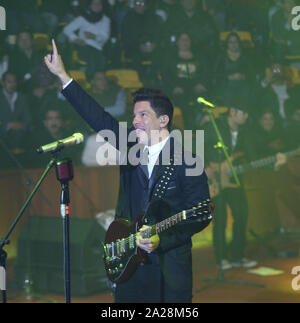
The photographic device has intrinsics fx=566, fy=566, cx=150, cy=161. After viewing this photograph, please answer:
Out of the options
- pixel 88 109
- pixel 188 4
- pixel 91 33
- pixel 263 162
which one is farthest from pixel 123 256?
pixel 188 4

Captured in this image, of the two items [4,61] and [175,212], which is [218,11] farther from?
[175,212]

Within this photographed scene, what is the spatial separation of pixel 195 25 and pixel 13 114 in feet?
11.7

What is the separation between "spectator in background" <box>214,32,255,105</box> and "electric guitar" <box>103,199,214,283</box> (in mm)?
5573

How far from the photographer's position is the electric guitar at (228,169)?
7180mm

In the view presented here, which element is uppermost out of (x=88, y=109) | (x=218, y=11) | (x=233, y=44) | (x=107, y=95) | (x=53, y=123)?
(x=218, y=11)

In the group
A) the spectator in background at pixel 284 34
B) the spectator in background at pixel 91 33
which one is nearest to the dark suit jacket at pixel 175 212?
the spectator in background at pixel 91 33

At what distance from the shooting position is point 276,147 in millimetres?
8227

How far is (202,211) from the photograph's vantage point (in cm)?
335

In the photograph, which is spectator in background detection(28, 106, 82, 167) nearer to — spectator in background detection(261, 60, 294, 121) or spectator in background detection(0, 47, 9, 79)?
spectator in background detection(0, 47, 9, 79)

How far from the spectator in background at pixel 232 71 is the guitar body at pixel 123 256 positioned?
5.56 m

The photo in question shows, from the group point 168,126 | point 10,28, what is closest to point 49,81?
point 10,28

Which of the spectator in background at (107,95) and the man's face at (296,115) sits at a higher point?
the spectator in background at (107,95)

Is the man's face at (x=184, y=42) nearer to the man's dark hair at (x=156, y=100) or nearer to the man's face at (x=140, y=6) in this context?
the man's face at (x=140, y=6)
